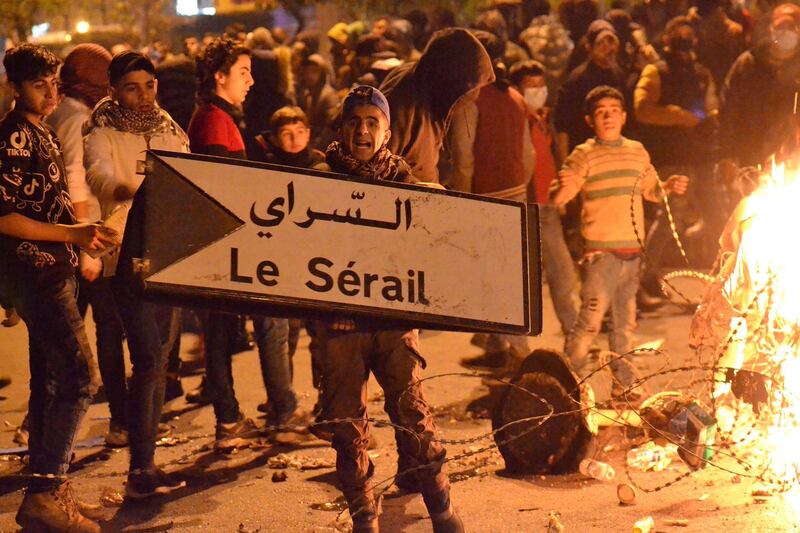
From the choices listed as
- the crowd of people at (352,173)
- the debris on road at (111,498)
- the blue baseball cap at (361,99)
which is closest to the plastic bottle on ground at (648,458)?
the crowd of people at (352,173)

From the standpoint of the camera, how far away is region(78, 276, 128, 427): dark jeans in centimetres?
707

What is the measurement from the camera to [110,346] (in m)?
7.07

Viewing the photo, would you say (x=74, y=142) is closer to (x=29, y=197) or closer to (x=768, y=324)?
(x=29, y=197)

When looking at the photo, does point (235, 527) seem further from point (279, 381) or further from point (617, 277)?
point (617, 277)

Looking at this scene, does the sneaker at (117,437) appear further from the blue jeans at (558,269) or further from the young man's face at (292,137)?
the blue jeans at (558,269)

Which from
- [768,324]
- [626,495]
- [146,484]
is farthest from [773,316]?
[146,484]

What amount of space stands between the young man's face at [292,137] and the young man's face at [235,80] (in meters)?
0.58

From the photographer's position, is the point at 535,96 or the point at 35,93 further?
the point at 535,96

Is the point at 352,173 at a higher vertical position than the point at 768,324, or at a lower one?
higher

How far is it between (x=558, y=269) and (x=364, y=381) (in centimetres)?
391

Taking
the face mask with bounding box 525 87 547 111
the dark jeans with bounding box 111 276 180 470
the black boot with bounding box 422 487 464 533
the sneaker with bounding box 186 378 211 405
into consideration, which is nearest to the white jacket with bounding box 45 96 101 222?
the dark jeans with bounding box 111 276 180 470

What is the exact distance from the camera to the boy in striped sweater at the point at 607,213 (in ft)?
25.5

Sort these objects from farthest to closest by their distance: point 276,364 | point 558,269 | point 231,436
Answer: point 558,269, point 276,364, point 231,436

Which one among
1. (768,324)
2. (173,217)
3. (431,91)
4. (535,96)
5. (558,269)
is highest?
(535,96)
